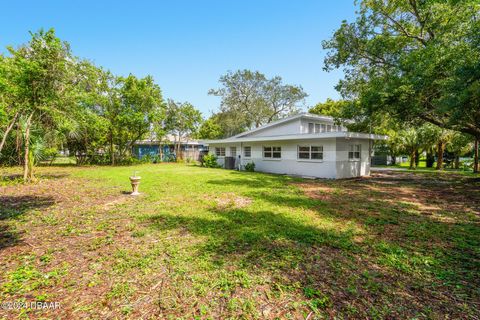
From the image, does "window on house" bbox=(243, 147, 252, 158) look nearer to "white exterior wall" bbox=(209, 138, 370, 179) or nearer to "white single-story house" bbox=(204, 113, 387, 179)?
"white single-story house" bbox=(204, 113, 387, 179)

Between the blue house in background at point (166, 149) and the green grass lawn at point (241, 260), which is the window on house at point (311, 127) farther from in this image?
the blue house in background at point (166, 149)

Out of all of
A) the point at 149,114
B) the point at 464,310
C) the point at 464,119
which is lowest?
the point at 464,310

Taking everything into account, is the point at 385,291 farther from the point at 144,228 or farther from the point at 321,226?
the point at 144,228

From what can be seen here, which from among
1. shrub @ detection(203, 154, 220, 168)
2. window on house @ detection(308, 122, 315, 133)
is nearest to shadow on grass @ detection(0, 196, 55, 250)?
shrub @ detection(203, 154, 220, 168)

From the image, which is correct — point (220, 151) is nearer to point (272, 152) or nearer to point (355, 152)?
point (272, 152)

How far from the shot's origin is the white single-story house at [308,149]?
42.9 feet

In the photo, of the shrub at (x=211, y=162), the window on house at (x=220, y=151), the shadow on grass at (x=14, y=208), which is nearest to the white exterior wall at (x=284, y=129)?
the window on house at (x=220, y=151)

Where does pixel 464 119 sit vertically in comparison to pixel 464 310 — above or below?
above

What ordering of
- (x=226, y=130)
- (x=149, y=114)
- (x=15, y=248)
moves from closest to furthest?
(x=15, y=248), (x=149, y=114), (x=226, y=130)

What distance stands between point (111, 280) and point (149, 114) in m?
21.7

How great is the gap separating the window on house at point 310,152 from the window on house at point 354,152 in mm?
1790

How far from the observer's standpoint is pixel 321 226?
512 centimetres

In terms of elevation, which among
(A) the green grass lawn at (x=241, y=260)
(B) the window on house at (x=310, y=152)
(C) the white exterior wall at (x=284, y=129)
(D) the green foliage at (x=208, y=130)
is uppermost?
(D) the green foliage at (x=208, y=130)

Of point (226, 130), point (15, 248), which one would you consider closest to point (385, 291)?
point (15, 248)
